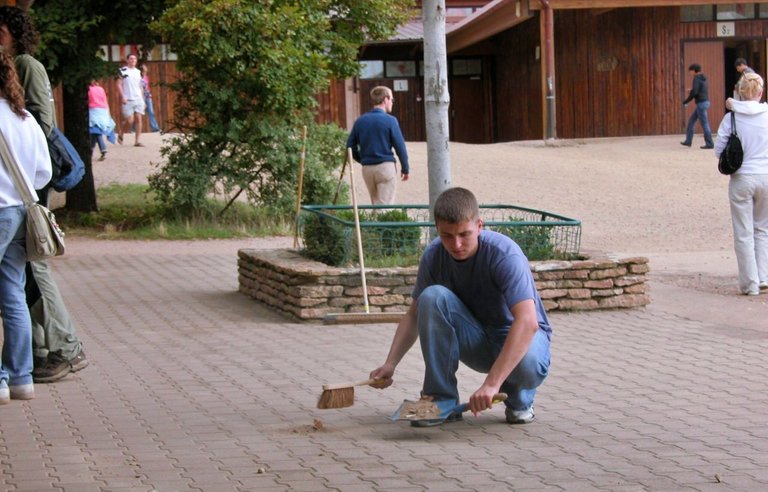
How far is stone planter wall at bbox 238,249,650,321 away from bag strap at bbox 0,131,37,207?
2.99 m

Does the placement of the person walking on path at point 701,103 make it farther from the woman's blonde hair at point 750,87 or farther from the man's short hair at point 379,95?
the woman's blonde hair at point 750,87

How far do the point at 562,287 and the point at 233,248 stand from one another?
6.15 metres

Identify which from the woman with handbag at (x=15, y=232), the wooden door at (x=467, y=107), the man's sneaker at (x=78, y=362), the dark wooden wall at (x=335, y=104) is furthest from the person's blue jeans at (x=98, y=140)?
the woman with handbag at (x=15, y=232)

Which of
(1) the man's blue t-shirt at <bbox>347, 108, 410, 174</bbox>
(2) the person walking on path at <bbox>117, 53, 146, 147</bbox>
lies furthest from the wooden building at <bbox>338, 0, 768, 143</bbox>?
(1) the man's blue t-shirt at <bbox>347, 108, 410, 174</bbox>

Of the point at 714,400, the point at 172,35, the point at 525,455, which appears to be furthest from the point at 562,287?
the point at 172,35

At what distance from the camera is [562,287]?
9.33 metres

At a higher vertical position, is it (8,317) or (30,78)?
(30,78)

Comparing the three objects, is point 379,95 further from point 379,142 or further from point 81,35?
point 81,35

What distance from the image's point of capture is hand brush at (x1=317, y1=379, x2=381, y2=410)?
5.60 m

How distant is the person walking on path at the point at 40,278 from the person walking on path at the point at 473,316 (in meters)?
2.27

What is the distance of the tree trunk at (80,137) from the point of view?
16547mm

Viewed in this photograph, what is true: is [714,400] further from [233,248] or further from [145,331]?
[233,248]

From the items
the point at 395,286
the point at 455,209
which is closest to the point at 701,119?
the point at 395,286

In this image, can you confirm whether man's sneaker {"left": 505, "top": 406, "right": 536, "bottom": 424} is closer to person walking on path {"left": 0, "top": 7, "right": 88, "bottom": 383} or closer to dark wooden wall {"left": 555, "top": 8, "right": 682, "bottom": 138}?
person walking on path {"left": 0, "top": 7, "right": 88, "bottom": 383}
